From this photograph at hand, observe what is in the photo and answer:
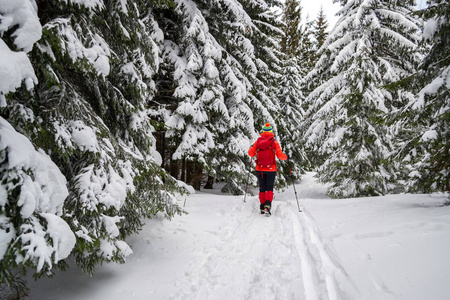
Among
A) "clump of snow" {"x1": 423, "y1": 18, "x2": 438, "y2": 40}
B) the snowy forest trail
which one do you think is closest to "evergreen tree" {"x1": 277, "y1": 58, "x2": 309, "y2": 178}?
the snowy forest trail

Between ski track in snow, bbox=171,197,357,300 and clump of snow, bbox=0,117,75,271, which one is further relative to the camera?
ski track in snow, bbox=171,197,357,300

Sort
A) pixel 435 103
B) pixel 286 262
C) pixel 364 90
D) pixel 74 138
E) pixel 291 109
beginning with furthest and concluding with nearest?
pixel 291 109 → pixel 364 90 → pixel 435 103 → pixel 286 262 → pixel 74 138

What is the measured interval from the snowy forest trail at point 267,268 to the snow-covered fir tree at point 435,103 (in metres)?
2.46

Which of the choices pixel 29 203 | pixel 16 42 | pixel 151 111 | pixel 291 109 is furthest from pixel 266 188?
pixel 291 109

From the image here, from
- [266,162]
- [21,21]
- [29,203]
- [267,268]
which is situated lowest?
[267,268]

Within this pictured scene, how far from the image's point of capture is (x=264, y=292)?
2.87m

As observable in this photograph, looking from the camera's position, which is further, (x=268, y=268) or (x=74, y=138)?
(x=268, y=268)

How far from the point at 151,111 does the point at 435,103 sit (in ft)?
24.3

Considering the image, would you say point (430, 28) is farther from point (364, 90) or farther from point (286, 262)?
point (364, 90)

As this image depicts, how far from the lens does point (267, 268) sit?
135 inches

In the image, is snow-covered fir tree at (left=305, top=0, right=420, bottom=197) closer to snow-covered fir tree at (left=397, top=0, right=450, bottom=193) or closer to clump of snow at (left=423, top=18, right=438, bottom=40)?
snow-covered fir tree at (left=397, top=0, right=450, bottom=193)

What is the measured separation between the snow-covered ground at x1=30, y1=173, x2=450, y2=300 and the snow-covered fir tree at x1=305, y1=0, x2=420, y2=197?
14.8ft

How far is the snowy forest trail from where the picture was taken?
9.37ft

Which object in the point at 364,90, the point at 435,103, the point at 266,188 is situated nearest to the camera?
the point at 435,103
